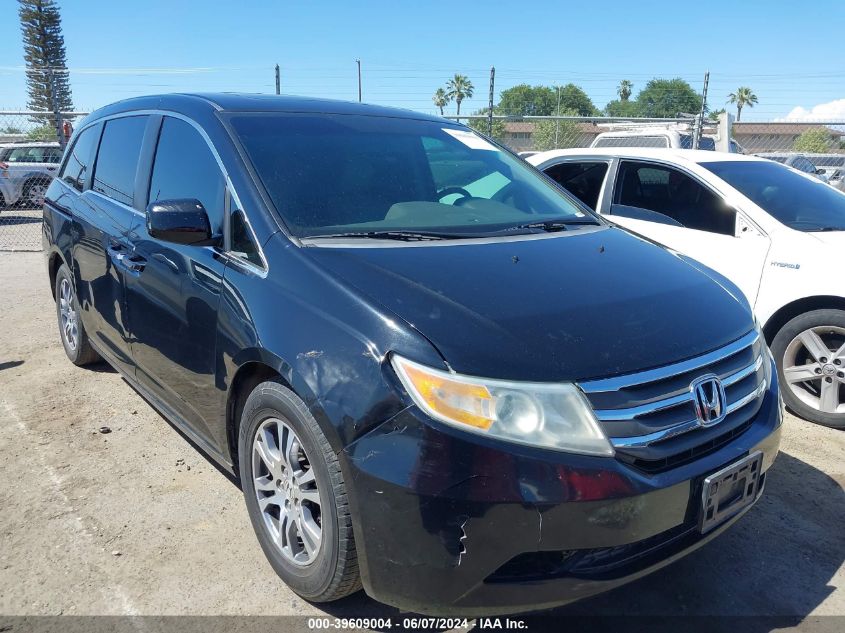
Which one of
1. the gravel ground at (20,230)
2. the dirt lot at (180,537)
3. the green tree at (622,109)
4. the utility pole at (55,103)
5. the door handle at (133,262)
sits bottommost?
the gravel ground at (20,230)

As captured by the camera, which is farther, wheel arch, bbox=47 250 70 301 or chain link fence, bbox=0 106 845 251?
chain link fence, bbox=0 106 845 251

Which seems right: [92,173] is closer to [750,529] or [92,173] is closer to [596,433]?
A: [596,433]

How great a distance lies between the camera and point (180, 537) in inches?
112

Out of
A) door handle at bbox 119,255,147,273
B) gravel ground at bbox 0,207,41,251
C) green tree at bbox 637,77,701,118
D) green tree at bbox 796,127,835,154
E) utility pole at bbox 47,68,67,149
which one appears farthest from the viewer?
green tree at bbox 637,77,701,118

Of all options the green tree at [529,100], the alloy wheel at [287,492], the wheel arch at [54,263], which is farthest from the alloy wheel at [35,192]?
the green tree at [529,100]

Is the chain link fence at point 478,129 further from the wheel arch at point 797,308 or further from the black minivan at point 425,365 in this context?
the black minivan at point 425,365

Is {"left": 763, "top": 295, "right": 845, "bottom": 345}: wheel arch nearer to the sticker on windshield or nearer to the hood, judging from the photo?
the hood

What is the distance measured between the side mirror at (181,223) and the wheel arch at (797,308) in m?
3.42

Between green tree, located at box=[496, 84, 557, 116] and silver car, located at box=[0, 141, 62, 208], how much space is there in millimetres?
73417

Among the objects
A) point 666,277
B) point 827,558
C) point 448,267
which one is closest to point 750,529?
point 827,558

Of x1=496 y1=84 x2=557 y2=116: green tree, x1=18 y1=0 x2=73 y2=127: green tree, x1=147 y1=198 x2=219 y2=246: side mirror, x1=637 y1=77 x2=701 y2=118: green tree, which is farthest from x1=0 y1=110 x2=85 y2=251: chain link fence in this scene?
x1=496 y1=84 x2=557 y2=116: green tree

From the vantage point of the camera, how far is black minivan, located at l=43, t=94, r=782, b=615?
189 cm

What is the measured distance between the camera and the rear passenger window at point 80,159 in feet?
14.2

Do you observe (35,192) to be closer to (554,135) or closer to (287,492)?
(554,135)
